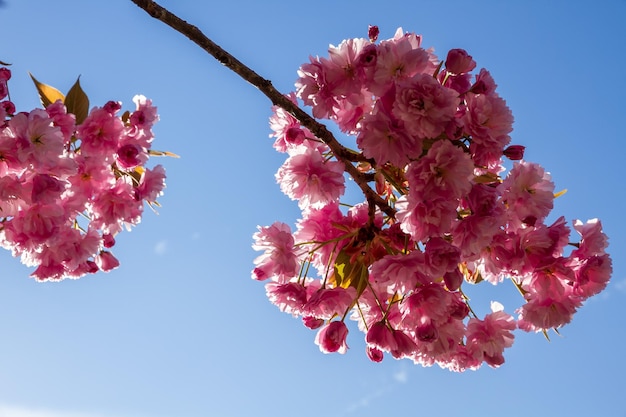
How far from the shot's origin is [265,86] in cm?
168

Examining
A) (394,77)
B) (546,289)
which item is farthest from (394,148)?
(546,289)

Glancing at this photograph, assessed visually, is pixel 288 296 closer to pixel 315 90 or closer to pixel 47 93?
pixel 315 90

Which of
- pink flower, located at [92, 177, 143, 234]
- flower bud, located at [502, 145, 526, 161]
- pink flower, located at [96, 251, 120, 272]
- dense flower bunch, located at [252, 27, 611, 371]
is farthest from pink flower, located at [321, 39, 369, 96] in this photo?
pink flower, located at [96, 251, 120, 272]

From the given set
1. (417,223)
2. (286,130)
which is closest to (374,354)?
(417,223)

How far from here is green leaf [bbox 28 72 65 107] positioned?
1.89m

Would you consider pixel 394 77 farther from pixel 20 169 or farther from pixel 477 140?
pixel 20 169

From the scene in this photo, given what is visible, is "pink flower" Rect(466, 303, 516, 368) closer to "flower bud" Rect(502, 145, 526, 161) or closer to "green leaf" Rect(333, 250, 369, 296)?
"green leaf" Rect(333, 250, 369, 296)

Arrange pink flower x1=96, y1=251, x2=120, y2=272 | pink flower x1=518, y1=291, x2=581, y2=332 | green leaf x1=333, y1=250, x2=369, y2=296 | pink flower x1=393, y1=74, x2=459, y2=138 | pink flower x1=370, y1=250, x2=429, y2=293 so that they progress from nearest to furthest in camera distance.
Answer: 1. pink flower x1=393, y1=74, x2=459, y2=138
2. pink flower x1=370, y1=250, x2=429, y2=293
3. pink flower x1=518, y1=291, x2=581, y2=332
4. green leaf x1=333, y1=250, x2=369, y2=296
5. pink flower x1=96, y1=251, x2=120, y2=272

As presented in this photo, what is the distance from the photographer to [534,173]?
5.61ft

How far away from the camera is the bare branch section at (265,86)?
1.60 m

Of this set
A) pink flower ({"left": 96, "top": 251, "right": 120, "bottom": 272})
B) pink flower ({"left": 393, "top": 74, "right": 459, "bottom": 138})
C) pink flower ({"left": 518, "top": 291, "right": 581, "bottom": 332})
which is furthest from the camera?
pink flower ({"left": 96, "top": 251, "right": 120, "bottom": 272})

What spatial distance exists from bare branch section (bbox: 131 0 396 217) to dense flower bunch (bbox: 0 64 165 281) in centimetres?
34

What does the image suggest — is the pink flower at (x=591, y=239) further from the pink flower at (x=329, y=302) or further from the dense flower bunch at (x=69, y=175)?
the dense flower bunch at (x=69, y=175)

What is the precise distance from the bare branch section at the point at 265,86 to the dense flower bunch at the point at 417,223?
14 mm
